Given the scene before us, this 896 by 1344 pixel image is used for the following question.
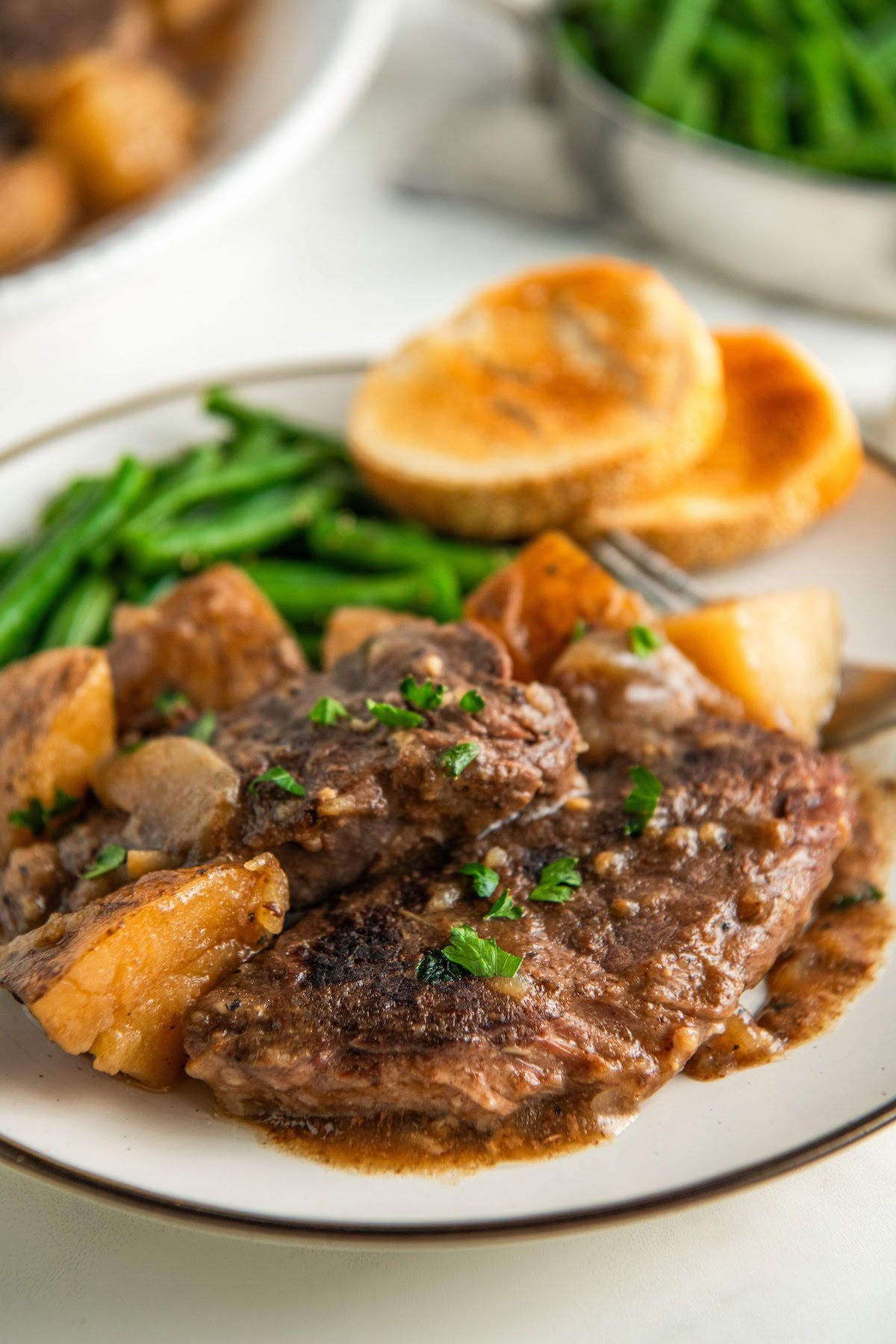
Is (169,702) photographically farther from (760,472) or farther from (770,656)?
(760,472)

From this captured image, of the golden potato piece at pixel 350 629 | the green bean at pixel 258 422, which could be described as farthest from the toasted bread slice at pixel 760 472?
the green bean at pixel 258 422

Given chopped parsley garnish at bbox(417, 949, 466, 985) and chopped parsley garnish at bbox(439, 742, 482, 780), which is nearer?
chopped parsley garnish at bbox(417, 949, 466, 985)

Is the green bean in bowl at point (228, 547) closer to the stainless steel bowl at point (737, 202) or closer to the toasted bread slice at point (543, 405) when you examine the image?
the toasted bread slice at point (543, 405)

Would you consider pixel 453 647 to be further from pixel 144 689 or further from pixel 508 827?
pixel 144 689

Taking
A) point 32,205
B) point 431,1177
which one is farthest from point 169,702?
point 32,205

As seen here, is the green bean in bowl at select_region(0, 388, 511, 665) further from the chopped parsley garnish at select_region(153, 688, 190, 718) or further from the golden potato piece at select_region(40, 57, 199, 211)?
the golden potato piece at select_region(40, 57, 199, 211)

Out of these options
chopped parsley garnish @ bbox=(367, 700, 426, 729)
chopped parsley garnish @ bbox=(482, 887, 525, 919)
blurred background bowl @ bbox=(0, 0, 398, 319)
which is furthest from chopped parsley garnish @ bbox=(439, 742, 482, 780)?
blurred background bowl @ bbox=(0, 0, 398, 319)

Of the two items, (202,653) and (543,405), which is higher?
(543,405)
